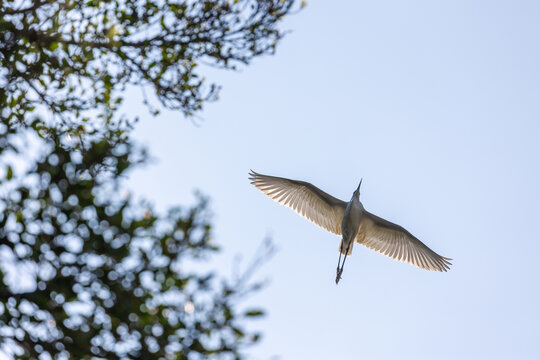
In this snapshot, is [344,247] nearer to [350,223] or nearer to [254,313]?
[350,223]

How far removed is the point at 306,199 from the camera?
37.7 feet

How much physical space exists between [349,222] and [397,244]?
4.68 feet

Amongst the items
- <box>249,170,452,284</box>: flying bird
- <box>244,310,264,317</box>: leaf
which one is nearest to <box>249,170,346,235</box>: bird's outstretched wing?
<box>249,170,452,284</box>: flying bird

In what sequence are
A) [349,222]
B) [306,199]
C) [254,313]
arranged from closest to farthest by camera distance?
[254,313] → [349,222] → [306,199]

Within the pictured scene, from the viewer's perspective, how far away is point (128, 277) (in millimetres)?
4316

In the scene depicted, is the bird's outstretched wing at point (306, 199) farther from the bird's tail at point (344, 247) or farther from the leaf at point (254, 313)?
the leaf at point (254, 313)

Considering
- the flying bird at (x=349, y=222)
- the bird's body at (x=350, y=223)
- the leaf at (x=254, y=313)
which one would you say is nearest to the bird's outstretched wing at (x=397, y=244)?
the flying bird at (x=349, y=222)

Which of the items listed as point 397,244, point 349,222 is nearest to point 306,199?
point 349,222

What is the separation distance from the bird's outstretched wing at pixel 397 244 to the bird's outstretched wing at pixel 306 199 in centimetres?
54

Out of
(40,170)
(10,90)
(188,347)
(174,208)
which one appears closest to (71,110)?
(10,90)

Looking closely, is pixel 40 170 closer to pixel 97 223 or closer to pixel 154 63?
pixel 97 223

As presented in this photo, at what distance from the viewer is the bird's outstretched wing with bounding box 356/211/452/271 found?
11.7m

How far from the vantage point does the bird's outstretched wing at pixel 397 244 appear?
11.7 meters

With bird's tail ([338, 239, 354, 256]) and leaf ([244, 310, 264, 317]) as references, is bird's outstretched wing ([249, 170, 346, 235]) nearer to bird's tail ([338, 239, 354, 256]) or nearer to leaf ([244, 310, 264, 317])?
bird's tail ([338, 239, 354, 256])
